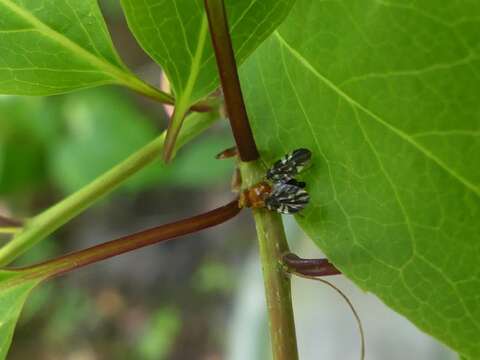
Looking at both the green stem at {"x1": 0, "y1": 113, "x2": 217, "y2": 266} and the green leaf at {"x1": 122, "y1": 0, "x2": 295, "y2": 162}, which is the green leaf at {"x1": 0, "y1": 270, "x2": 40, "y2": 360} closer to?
the green stem at {"x1": 0, "y1": 113, "x2": 217, "y2": 266}

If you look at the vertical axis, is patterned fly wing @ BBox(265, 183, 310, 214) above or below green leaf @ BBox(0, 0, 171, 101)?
below

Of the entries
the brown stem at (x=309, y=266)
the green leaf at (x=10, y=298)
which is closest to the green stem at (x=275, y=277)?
the brown stem at (x=309, y=266)

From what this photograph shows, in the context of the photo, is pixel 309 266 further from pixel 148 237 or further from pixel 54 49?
pixel 54 49

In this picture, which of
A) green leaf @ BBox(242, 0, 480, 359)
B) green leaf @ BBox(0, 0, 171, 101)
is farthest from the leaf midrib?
green leaf @ BBox(0, 0, 171, 101)

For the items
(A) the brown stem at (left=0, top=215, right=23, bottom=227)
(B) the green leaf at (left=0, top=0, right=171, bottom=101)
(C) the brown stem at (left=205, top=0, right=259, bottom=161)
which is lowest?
(C) the brown stem at (left=205, top=0, right=259, bottom=161)

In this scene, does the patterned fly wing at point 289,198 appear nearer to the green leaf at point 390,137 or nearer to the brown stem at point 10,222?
the green leaf at point 390,137

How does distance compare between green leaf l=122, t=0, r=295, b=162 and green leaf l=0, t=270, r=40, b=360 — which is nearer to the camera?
green leaf l=122, t=0, r=295, b=162

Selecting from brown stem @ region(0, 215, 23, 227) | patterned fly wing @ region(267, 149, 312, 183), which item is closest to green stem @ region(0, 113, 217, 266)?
brown stem @ region(0, 215, 23, 227)
